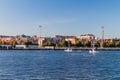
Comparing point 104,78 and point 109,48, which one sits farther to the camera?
point 109,48

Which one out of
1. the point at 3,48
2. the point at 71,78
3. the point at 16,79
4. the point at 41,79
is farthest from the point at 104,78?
the point at 3,48

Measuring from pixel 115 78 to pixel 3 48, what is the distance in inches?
6483

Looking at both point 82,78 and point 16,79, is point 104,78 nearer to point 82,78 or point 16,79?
point 82,78

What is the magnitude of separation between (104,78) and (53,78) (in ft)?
14.9

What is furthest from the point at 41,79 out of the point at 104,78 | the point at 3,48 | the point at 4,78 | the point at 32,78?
the point at 3,48

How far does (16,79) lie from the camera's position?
3114 cm

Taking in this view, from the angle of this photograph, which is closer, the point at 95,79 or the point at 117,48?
the point at 95,79

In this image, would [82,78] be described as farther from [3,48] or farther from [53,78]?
[3,48]

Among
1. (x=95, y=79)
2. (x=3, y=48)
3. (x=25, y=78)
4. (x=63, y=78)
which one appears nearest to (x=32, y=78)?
(x=25, y=78)

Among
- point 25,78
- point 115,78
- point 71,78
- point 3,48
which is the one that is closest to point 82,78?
point 71,78

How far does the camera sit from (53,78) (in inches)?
1260

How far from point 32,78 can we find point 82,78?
14.5 feet

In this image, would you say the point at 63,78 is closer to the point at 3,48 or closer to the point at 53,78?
the point at 53,78

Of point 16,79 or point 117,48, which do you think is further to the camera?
point 117,48
